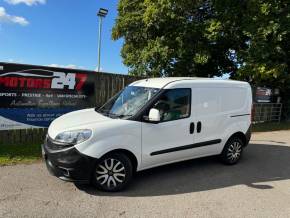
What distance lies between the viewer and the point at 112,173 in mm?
5680

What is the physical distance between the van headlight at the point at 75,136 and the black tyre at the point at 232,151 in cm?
346

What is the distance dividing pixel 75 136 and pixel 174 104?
2.00 meters

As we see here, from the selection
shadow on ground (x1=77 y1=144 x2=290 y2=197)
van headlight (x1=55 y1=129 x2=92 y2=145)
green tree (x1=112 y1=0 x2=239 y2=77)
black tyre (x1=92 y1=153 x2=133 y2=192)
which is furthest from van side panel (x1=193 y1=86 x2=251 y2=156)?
green tree (x1=112 y1=0 x2=239 y2=77)

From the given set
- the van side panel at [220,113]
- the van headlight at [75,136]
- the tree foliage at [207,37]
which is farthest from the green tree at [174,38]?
the van headlight at [75,136]

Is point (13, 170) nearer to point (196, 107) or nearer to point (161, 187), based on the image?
point (161, 187)

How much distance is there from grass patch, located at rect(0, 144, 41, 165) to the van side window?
311cm

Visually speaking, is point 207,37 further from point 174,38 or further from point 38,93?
point 38,93

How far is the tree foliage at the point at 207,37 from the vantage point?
15.7 m

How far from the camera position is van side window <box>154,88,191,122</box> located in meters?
6.33

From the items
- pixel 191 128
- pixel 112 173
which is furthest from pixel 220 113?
pixel 112 173

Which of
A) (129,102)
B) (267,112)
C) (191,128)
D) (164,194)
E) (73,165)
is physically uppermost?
(129,102)

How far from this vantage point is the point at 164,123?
6.29 metres

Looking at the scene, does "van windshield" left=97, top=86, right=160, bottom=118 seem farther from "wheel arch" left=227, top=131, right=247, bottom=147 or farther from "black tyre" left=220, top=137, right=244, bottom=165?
"wheel arch" left=227, top=131, right=247, bottom=147

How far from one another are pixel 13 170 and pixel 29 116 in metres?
2.59
